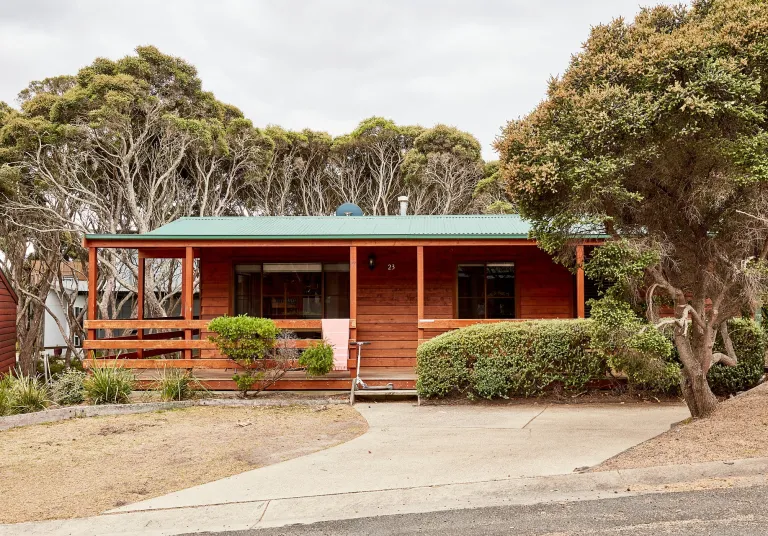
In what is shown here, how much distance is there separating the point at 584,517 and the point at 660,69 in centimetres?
392

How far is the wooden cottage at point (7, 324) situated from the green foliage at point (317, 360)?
858 centimetres

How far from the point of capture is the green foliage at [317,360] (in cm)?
956

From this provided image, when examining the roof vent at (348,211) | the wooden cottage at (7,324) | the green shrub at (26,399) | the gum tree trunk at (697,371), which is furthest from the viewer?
the roof vent at (348,211)

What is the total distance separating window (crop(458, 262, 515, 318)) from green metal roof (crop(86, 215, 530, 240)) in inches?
35.4

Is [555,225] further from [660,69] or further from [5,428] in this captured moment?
[5,428]

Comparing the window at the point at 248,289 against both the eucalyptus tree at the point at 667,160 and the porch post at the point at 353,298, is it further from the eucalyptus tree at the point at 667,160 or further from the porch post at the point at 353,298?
the eucalyptus tree at the point at 667,160

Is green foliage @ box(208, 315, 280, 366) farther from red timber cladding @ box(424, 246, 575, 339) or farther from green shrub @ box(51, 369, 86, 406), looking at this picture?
red timber cladding @ box(424, 246, 575, 339)

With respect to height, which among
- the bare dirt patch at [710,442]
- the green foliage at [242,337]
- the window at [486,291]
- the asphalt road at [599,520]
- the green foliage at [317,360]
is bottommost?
the asphalt road at [599,520]

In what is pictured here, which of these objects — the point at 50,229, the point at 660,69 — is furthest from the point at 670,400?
the point at 50,229

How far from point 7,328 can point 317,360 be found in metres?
9.51

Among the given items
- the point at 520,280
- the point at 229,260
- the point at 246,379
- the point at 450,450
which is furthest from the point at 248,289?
the point at 450,450

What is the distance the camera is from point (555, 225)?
6344mm

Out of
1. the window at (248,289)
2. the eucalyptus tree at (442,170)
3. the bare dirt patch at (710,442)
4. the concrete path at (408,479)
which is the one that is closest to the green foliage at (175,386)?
the window at (248,289)

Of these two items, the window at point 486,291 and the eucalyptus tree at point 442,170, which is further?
the eucalyptus tree at point 442,170
